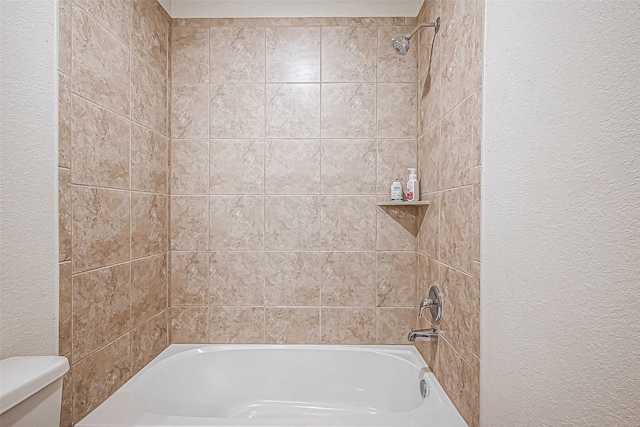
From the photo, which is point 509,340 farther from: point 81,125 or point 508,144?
point 81,125

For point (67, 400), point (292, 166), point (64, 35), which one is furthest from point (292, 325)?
point (64, 35)

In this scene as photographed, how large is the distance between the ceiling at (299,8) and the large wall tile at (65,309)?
5.16 ft

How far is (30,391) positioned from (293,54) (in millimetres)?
1896

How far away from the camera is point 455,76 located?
157 cm

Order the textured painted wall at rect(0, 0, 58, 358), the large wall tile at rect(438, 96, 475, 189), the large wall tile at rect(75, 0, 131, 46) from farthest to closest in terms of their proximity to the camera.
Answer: the large wall tile at rect(75, 0, 131, 46) → the large wall tile at rect(438, 96, 475, 189) → the textured painted wall at rect(0, 0, 58, 358)

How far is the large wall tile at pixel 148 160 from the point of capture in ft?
6.12

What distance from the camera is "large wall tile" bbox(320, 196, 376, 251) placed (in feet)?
7.38

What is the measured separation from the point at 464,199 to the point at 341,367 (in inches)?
47.6

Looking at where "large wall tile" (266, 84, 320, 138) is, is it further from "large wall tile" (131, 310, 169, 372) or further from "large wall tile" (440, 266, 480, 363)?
Result: "large wall tile" (131, 310, 169, 372)

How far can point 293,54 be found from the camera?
225cm

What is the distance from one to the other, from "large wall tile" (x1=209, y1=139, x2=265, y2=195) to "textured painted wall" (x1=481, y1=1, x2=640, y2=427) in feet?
4.31

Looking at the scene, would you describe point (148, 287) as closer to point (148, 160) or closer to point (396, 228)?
point (148, 160)

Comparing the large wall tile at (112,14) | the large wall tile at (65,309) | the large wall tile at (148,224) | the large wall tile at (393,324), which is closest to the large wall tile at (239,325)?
the large wall tile at (148,224)

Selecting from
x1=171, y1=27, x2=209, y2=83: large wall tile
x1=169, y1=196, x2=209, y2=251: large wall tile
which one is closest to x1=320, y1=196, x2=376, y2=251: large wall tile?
x1=169, y1=196, x2=209, y2=251: large wall tile
